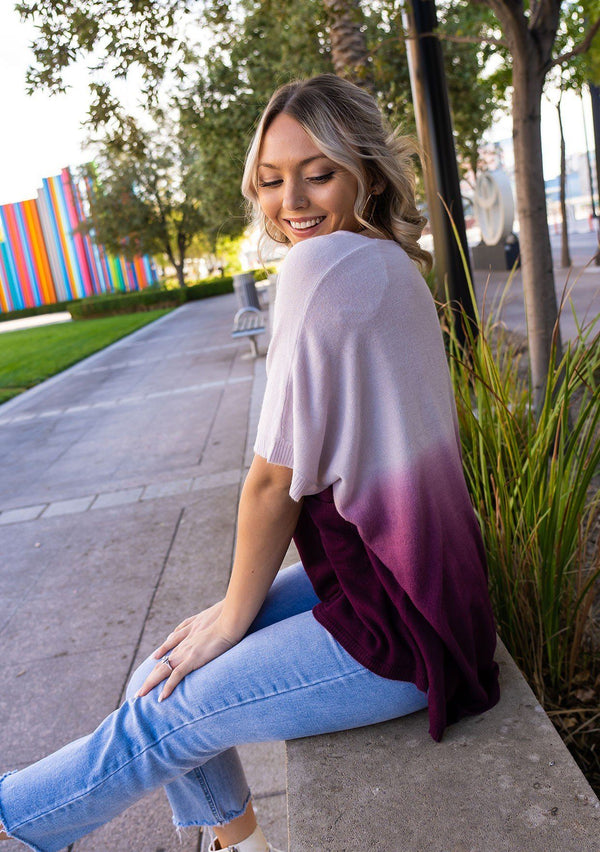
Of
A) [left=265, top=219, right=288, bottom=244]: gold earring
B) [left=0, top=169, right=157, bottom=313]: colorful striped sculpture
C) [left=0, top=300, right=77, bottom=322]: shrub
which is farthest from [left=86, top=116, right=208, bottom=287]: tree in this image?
[left=265, top=219, right=288, bottom=244]: gold earring

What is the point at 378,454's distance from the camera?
1.58 meters

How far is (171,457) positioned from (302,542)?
5046 mm

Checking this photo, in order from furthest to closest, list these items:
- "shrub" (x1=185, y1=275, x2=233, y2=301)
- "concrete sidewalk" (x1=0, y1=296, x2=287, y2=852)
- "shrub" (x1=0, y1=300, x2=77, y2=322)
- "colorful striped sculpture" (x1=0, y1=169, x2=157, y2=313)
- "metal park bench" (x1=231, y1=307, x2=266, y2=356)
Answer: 1. "shrub" (x1=0, y1=300, x2=77, y2=322)
2. "colorful striped sculpture" (x1=0, y1=169, x2=157, y2=313)
3. "shrub" (x1=185, y1=275, x2=233, y2=301)
4. "metal park bench" (x1=231, y1=307, x2=266, y2=356)
5. "concrete sidewalk" (x1=0, y1=296, x2=287, y2=852)

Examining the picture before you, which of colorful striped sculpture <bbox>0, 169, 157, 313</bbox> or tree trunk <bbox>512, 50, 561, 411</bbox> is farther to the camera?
colorful striped sculpture <bbox>0, 169, 157, 313</bbox>

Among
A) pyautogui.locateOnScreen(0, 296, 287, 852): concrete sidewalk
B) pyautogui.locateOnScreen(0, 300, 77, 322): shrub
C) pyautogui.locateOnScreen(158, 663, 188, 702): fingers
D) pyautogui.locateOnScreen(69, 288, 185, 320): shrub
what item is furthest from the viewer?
pyautogui.locateOnScreen(0, 300, 77, 322): shrub

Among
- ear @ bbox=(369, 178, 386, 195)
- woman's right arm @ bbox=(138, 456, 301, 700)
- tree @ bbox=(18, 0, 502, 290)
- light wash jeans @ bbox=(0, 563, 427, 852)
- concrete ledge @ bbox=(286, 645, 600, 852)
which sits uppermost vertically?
tree @ bbox=(18, 0, 502, 290)

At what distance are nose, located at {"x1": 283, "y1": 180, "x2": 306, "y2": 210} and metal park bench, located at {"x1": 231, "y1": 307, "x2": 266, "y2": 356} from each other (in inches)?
364

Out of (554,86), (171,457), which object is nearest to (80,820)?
(171,457)

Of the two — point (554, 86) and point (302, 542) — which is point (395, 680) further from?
point (554, 86)

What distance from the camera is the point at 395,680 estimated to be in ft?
5.29

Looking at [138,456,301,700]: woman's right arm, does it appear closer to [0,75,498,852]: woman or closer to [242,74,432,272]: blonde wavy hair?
[0,75,498,852]: woman

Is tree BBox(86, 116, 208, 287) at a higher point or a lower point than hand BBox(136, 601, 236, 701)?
higher

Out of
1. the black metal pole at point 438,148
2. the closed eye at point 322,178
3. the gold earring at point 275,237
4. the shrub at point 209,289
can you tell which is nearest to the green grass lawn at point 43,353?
the black metal pole at point 438,148

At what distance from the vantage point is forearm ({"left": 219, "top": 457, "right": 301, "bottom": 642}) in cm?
162
